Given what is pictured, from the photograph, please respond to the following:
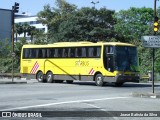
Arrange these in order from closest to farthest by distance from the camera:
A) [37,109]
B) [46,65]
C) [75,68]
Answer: [37,109] < [75,68] < [46,65]

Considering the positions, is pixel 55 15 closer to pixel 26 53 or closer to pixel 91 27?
pixel 91 27

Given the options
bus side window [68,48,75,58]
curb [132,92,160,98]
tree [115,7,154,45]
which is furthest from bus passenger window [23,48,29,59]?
tree [115,7,154,45]

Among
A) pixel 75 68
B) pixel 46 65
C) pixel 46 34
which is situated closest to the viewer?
pixel 75 68

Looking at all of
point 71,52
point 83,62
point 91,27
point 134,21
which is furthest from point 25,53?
point 134,21

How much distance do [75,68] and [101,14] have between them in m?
32.3

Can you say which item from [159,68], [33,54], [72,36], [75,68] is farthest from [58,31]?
[75,68]

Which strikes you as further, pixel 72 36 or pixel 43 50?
pixel 72 36

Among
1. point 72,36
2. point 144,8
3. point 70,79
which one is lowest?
point 70,79

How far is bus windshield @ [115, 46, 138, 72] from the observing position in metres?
33.1

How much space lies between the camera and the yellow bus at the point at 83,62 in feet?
109

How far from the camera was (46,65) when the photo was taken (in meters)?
38.9

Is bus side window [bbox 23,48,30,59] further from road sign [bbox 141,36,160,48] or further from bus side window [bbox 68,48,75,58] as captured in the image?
road sign [bbox 141,36,160,48]

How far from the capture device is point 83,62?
35406mm

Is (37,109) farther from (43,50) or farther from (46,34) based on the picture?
(46,34)
